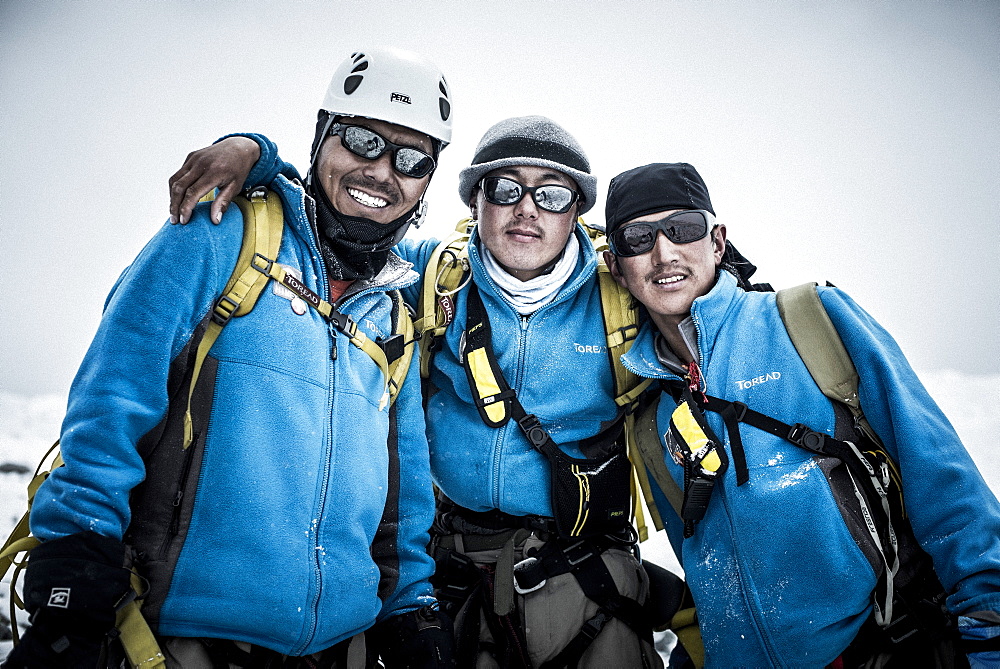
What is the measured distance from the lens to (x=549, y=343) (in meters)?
4.00

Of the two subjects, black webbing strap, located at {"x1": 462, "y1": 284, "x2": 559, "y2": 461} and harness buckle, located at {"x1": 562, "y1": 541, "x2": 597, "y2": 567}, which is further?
harness buckle, located at {"x1": 562, "y1": 541, "x2": 597, "y2": 567}

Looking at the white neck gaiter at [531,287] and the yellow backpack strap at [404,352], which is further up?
the white neck gaiter at [531,287]

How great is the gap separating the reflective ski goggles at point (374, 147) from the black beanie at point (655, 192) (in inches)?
52.9

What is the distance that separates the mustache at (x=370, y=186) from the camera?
320cm

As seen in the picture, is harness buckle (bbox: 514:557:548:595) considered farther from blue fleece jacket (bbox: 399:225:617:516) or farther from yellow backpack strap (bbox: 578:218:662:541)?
yellow backpack strap (bbox: 578:218:662:541)

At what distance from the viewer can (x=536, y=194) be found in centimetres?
405

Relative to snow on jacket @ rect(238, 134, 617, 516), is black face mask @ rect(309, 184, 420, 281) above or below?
above

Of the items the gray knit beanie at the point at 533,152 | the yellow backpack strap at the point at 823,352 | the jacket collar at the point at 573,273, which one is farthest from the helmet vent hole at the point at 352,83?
the yellow backpack strap at the point at 823,352

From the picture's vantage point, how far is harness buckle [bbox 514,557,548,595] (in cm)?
389

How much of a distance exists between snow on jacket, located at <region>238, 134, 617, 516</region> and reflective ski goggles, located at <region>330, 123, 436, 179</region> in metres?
0.92

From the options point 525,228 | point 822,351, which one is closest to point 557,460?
point 525,228

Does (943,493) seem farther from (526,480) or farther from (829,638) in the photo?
(526,480)

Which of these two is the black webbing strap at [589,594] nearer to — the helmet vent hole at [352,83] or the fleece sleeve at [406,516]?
the fleece sleeve at [406,516]

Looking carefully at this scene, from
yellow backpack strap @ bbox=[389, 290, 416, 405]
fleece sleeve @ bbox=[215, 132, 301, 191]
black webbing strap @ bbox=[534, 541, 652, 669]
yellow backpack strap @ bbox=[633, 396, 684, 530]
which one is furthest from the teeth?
black webbing strap @ bbox=[534, 541, 652, 669]
